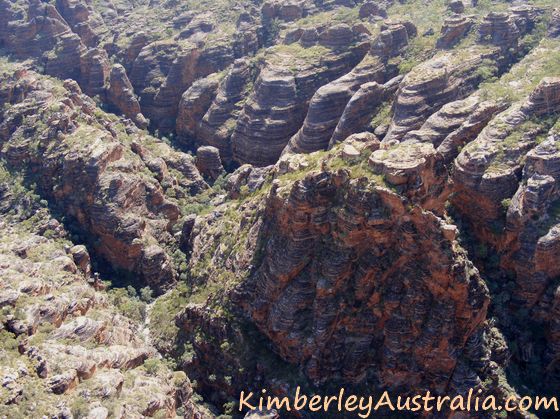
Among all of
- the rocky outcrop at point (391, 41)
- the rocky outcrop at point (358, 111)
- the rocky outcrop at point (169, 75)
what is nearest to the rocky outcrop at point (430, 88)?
the rocky outcrop at point (358, 111)

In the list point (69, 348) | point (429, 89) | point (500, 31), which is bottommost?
point (69, 348)

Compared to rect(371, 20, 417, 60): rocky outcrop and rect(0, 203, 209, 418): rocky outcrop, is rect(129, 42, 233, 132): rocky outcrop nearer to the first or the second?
rect(371, 20, 417, 60): rocky outcrop

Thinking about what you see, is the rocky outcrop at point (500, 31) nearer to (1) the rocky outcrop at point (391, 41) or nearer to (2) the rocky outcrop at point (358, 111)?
(1) the rocky outcrop at point (391, 41)

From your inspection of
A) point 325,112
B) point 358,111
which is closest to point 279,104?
point 325,112

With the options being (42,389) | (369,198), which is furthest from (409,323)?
(42,389)

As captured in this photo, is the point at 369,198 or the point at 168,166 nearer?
the point at 369,198

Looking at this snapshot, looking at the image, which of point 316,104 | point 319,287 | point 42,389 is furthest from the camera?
point 316,104

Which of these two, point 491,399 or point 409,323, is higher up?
point 409,323

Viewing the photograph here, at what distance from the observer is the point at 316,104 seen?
256ft

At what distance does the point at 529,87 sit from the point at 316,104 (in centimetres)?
2634

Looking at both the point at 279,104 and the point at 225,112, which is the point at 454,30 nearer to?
the point at 279,104

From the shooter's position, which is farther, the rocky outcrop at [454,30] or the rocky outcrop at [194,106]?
the rocky outcrop at [194,106]

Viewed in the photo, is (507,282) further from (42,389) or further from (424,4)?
(424,4)

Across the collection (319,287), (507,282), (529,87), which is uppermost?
(529,87)
